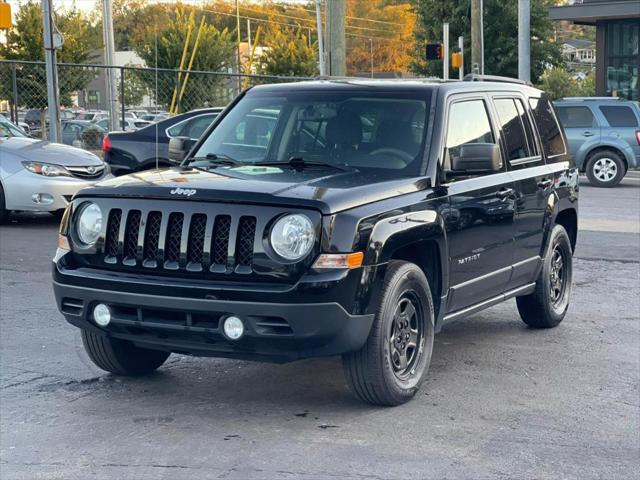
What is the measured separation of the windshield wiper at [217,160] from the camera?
653 centimetres

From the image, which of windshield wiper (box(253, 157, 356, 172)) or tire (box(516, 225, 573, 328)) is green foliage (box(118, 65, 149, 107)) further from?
windshield wiper (box(253, 157, 356, 172))

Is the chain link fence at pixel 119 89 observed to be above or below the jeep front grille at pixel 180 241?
above

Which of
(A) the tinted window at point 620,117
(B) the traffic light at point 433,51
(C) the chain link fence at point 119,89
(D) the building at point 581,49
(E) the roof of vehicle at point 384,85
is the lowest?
(A) the tinted window at point 620,117

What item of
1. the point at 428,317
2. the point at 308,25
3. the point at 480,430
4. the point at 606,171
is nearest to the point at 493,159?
the point at 428,317

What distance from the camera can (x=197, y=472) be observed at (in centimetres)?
476

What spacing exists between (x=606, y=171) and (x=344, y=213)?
55.0ft

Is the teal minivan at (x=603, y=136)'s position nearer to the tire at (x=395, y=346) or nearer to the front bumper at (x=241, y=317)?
the tire at (x=395, y=346)

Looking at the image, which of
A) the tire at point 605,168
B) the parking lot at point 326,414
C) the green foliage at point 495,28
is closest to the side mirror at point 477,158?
the parking lot at point 326,414

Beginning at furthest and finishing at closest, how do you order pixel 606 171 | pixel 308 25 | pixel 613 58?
pixel 308 25, pixel 613 58, pixel 606 171

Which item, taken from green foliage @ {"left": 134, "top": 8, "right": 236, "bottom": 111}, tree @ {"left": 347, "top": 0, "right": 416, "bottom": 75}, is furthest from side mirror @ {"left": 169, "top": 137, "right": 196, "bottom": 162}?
tree @ {"left": 347, "top": 0, "right": 416, "bottom": 75}

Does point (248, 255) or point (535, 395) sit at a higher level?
point (248, 255)

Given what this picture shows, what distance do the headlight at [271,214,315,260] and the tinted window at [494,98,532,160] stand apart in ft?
8.16

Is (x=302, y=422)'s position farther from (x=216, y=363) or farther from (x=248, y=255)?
(x=216, y=363)

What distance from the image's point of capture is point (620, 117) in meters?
21.2
